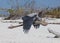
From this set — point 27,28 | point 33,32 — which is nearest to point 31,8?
point 33,32

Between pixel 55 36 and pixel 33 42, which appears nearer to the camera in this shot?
pixel 33 42

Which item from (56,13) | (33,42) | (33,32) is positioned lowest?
(56,13)

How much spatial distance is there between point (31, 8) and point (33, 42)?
373 centimetres

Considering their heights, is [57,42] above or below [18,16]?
above

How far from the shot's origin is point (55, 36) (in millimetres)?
4691

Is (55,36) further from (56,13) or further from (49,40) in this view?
(56,13)

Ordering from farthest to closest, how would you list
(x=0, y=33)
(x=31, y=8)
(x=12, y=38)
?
1. (x=31, y=8)
2. (x=0, y=33)
3. (x=12, y=38)

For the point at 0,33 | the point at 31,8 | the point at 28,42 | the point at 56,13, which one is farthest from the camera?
the point at 56,13

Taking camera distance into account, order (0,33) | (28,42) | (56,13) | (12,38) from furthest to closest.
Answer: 1. (56,13)
2. (0,33)
3. (12,38)
4. (28,42)

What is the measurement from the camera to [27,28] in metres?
4.78

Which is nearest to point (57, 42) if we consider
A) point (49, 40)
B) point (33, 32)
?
point (49, 40)

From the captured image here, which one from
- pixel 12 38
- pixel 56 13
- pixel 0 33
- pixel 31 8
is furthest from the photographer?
pixel 56 13

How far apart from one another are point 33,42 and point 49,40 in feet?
1.06

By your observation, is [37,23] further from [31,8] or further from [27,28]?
[31,8]
